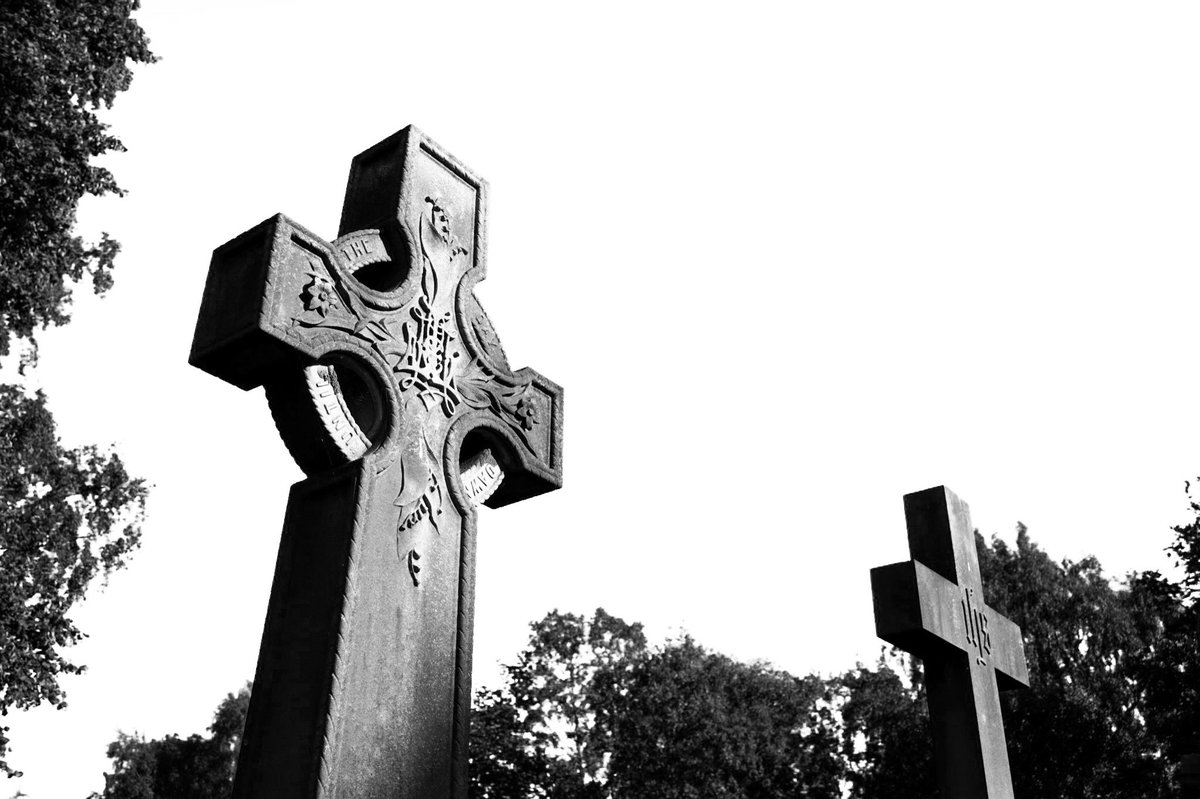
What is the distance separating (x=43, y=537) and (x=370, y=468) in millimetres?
13110

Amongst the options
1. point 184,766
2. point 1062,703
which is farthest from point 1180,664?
point 184,766

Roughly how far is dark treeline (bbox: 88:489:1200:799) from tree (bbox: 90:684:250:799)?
72.8ft

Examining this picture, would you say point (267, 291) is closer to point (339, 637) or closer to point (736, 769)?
point (339, 637)

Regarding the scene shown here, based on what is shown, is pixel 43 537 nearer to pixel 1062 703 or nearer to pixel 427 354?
pixel 427 354

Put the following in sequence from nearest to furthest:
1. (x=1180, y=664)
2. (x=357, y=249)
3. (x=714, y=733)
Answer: (x=357, y=249), (x=1180, y=664), (x=714, y=733)

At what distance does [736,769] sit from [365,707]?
102 feet

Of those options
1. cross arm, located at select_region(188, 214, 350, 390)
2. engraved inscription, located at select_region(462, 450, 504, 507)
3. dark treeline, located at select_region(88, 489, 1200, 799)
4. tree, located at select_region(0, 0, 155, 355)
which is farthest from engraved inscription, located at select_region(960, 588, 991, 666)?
dark treeline, located at select_region(88, 489, 1200, 799)

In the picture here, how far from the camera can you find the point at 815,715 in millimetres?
35969

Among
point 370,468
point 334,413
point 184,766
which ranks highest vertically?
point 184,766

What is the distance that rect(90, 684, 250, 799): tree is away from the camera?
Answer: 51.7m

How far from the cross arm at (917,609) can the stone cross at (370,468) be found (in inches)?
90.0

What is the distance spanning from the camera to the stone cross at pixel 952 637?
18.4 feet

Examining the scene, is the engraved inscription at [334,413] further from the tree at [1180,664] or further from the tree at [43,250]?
the tree at [1180,664]

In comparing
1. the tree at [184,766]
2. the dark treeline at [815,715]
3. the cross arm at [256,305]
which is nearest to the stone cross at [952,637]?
the cross arm at [256,305]
